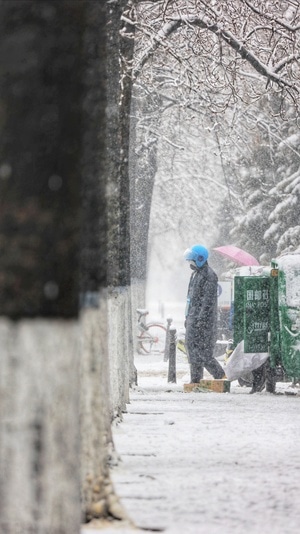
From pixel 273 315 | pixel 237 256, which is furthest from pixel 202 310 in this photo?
pixel 237 256

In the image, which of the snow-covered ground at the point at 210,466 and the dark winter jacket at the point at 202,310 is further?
the dark winter jacket at the point at 202,310

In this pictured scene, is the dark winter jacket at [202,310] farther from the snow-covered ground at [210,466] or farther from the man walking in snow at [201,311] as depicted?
the snow-covered ground at [210,466]

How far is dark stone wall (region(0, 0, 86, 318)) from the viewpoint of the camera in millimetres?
4234

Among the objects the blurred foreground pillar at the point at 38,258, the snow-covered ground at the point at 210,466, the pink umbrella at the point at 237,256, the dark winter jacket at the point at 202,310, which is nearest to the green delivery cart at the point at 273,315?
the dark winter jacket at the point at 202,310

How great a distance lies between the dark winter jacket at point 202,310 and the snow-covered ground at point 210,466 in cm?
172

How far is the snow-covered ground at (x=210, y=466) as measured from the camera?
6305mm

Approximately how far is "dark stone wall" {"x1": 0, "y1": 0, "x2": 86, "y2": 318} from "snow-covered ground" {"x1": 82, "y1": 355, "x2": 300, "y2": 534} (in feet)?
6.30

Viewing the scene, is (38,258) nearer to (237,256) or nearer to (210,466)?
(210,466)

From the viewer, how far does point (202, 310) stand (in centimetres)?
1571

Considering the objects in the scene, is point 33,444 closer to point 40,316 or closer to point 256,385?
point 40,316

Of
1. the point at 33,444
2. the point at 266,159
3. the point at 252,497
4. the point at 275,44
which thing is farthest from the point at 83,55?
the point at 266,159

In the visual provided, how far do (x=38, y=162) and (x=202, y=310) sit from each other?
11.5 m

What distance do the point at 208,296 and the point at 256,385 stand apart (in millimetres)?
1313

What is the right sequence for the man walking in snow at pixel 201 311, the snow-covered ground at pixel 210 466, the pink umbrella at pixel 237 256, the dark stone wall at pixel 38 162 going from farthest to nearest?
1. the pink umbrella at pixel 237 256
2. the man walking in snow at pixel 201 311
3. the snow-covered ground at pixel 210 466
4. the dark stone wall at pixel 38 162
